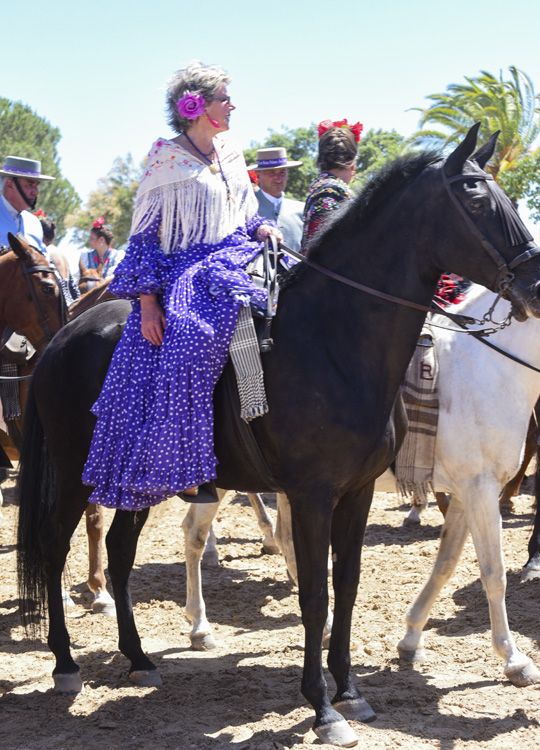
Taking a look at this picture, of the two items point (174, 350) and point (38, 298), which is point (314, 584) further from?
point (38, 298)

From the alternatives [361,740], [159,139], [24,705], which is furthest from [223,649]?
[159,139]

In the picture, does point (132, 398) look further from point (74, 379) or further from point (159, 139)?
point (159, 139)

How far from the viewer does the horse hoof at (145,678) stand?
5.00 metres

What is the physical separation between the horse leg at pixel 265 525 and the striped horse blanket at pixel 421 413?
3121 millimetres

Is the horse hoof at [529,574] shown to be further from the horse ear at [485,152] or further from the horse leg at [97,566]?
the horse ear at [485,152]

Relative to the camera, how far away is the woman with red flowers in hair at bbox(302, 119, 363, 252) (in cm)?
535

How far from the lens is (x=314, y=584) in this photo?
4.14m

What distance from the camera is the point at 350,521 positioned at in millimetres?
4559

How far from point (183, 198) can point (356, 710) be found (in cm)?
259

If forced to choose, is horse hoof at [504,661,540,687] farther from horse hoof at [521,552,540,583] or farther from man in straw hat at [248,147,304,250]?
man in straw hat at [248,147,304,250]

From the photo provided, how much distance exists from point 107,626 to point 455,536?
245 cm

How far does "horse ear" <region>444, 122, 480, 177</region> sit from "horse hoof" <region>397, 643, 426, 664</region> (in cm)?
283

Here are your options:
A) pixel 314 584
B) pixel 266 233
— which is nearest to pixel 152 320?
pixel 266 233

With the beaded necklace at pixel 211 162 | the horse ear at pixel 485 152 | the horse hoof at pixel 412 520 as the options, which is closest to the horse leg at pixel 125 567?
the beaded necklace at pixel 211 162
